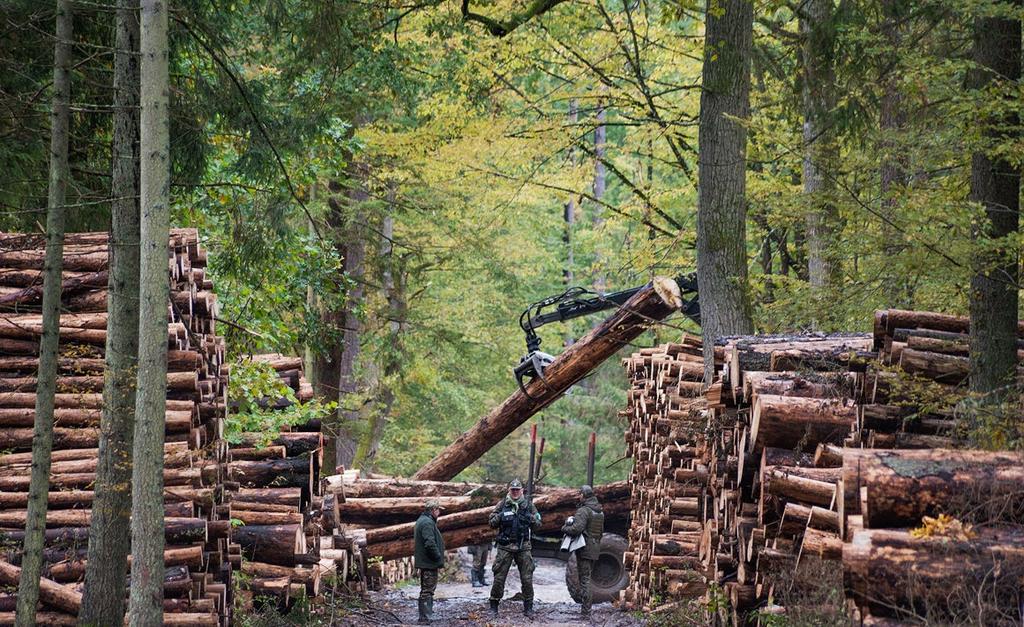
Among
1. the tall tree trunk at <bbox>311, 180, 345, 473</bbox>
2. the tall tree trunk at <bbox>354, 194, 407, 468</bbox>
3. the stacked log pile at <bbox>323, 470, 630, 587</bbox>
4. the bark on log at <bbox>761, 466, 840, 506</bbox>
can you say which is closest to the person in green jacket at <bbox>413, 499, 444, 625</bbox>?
the stacked log pile at <bbox>323, 470, 630, 587</bbox>

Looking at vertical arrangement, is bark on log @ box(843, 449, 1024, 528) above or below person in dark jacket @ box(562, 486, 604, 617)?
above

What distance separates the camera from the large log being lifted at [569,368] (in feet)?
59.2

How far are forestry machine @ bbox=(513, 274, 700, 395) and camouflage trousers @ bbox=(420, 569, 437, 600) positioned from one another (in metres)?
4.10

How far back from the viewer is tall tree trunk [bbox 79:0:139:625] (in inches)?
365

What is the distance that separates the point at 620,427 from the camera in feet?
124

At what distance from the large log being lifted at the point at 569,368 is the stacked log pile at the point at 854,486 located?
3.71 meters

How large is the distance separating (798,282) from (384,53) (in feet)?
25.0

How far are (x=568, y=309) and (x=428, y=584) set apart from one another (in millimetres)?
5365

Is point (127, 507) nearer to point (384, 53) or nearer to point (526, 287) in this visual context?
point (384, 53)

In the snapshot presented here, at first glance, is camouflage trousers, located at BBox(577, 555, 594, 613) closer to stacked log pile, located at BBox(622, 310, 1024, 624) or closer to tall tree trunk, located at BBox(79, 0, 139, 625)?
stacked log pile, located at BBox(622, 310, 1024, 624)

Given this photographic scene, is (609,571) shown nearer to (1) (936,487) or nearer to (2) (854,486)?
(2) (854,486)

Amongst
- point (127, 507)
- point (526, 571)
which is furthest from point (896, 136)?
point (526, 571)

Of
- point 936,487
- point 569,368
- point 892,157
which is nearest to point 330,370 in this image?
point 569,368

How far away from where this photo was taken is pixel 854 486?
634 cm
